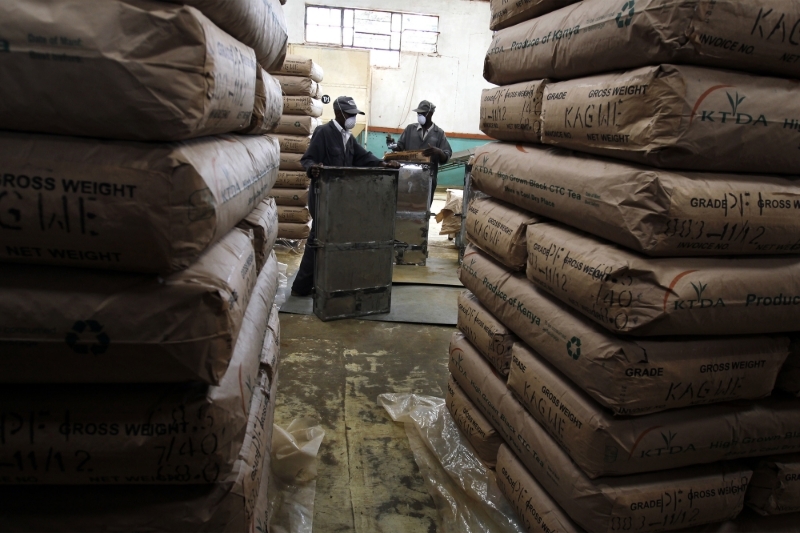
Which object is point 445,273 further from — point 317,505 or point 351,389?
point 317,505

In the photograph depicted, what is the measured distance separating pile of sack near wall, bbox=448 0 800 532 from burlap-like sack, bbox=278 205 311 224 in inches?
202

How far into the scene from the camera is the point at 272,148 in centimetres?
231

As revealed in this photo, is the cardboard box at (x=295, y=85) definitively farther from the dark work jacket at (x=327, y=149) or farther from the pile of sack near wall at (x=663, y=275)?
the pile of sack near wall at (x=663, y=275)

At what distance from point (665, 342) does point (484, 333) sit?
2.95 feet

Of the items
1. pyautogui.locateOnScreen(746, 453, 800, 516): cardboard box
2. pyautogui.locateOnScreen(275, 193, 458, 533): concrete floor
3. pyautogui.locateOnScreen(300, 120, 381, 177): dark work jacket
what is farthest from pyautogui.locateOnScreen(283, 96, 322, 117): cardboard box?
pyautogui.locateOnScreen(746, 453, 800, 516): cardboard box

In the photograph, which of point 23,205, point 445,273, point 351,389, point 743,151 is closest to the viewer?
point 23,205

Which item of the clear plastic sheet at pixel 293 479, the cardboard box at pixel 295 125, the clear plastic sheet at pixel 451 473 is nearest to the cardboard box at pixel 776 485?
the clear plastic sheet at pixel 451 473

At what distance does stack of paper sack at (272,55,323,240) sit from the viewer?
6.58 m

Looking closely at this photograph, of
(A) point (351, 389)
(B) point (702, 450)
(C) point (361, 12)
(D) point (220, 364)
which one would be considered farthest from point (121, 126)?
(C) point (361, 12)

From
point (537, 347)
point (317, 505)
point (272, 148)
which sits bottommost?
point (317, 505)

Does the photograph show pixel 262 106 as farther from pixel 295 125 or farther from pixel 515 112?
pixel 295 125

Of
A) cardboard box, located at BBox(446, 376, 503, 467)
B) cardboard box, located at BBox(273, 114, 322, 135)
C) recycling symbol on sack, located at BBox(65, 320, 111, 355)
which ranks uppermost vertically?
cardboard box, located at BBox(273, 114, 322, 135)

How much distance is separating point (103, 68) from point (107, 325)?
527 mm

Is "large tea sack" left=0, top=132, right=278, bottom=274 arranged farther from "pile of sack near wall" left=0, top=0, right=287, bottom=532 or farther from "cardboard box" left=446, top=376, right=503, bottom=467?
"cardboard box" left=446, top=376, right=503, bottom=467
